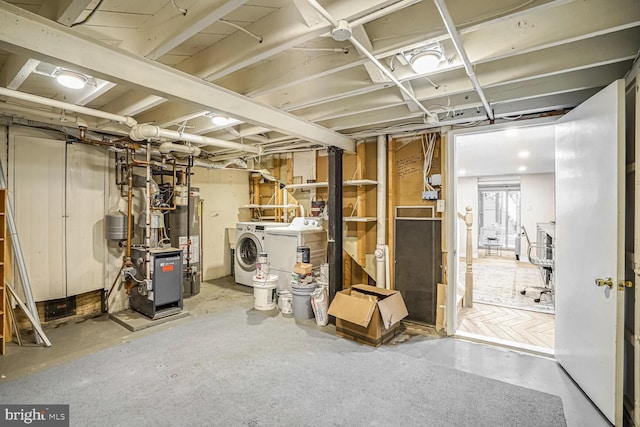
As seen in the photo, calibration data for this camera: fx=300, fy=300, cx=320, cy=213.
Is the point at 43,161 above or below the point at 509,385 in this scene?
above

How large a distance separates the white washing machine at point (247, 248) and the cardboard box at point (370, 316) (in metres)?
2.03

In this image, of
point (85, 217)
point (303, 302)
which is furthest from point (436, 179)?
point (85, 217)

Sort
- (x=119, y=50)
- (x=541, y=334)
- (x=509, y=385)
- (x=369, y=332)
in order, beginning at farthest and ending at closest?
(x=541, y=334) → (x=369, y=332) → (x=509, y=385) → (x=119, y=50)

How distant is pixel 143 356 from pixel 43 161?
8.16 feet

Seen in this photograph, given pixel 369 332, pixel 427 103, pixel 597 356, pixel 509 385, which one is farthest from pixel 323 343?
pixel 427 103

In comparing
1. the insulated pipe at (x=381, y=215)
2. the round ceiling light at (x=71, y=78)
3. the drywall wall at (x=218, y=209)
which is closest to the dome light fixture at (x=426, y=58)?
the insulated pipe at (x=381, y=215)

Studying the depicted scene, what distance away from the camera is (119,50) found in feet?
5.61

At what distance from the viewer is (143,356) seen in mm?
2729

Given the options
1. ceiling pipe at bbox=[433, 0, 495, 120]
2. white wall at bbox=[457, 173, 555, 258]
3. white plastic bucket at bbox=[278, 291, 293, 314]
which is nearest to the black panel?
white plastic bucket at bbox=[278, 291, 293, 314]

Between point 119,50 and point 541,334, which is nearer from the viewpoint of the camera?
point 119,50

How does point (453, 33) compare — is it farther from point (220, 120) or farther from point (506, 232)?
point (506, 232)

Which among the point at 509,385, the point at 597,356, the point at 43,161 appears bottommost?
the point at 509,385

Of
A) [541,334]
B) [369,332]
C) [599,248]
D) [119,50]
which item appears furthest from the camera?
[541,334]

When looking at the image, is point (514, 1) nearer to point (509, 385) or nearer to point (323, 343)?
point (509, 385)
